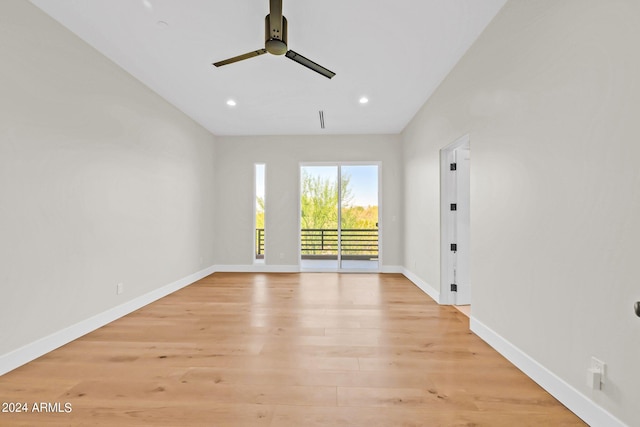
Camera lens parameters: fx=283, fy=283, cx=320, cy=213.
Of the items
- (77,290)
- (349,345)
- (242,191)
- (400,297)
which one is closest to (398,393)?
(349,345)

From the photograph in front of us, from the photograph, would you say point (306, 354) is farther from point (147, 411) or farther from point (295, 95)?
point (295, 95)

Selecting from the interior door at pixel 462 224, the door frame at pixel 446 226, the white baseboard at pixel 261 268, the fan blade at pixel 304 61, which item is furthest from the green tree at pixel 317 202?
the fan blade at pixel 304 61

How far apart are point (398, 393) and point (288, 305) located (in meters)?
2.01

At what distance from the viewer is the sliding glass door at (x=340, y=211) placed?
592 cm

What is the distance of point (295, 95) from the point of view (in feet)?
13.0

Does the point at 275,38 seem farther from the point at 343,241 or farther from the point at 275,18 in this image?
the point at 343,241

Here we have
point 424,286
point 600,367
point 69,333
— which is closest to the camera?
point 600,367

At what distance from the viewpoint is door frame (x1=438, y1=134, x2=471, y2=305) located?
3686mm

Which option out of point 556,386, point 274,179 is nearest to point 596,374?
point 556,386

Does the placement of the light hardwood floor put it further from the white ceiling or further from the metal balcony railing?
the white ceiling

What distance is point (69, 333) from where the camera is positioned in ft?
8.43

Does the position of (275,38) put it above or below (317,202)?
above

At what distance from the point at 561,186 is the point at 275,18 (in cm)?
228

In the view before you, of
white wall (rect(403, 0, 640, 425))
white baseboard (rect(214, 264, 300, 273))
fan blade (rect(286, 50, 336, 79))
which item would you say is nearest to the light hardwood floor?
white wall (rect(403, 0, 640, 425))
